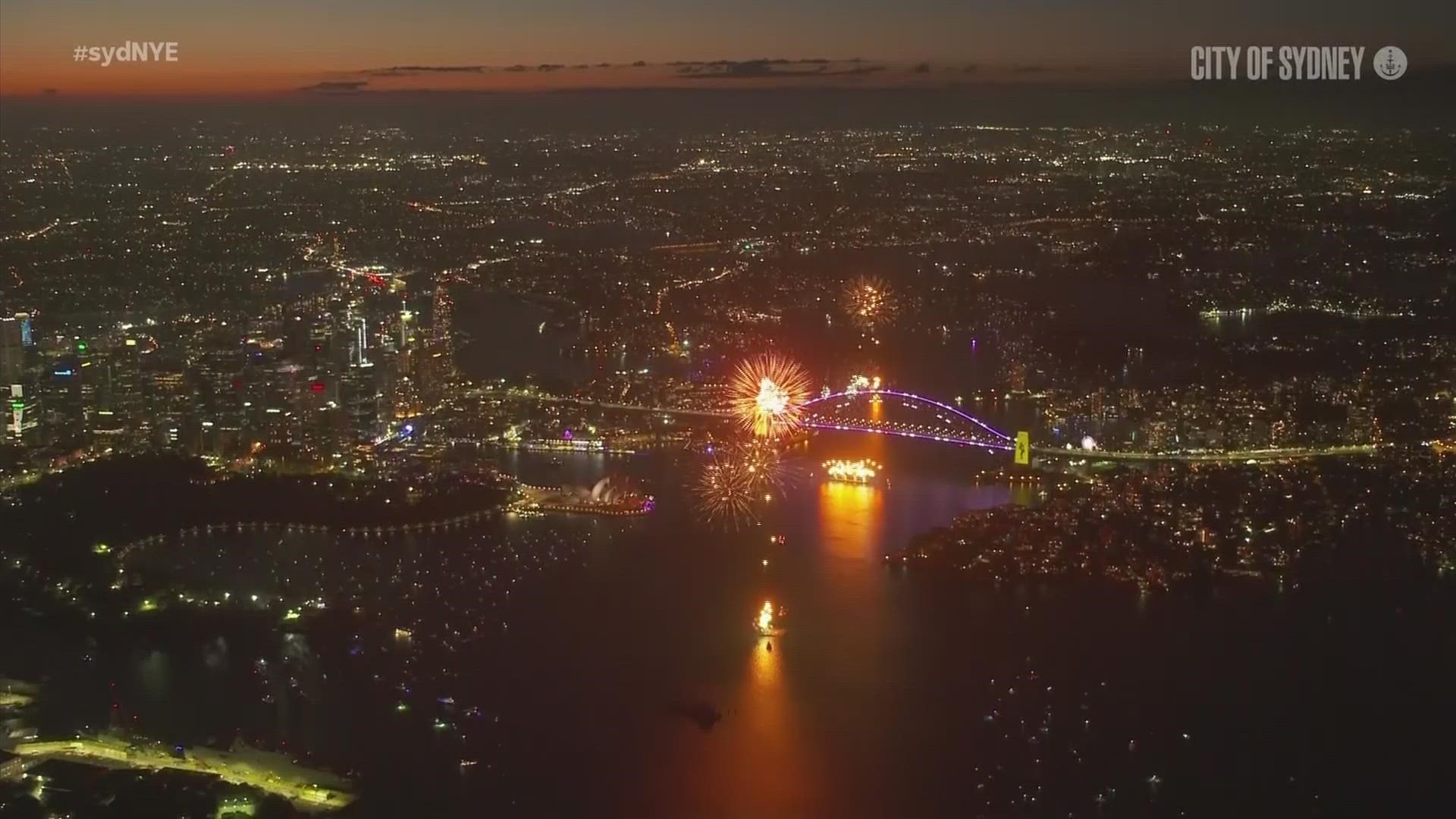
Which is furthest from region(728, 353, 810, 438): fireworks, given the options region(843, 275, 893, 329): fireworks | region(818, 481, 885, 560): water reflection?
region(818, 481, 885, 560): water reflection

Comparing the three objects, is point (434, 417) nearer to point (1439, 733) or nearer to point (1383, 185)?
point (1383, 185)

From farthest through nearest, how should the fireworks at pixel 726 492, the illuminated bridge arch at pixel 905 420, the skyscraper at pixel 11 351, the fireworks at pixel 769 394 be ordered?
the fireworks at pixel 769 394 < the illuminated bridge arch at pixel 905 420 < the skyscraper at pixel 11 351 < the fireworks at pixel 726 492

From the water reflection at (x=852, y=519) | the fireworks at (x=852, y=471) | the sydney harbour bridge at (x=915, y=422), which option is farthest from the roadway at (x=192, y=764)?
the sydney harbour bridge at (x=915, y=422)

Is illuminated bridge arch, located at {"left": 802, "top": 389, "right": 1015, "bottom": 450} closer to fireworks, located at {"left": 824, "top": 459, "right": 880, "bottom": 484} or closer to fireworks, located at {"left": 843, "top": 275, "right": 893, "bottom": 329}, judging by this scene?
fireworks, located at {"left": 824, "top": 459, "right": 880, "bottom": 484}

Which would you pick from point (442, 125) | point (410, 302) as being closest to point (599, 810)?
point (442, 125)

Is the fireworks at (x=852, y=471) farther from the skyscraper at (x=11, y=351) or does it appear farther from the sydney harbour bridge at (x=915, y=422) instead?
the skyscraper at (x=11, y=351)

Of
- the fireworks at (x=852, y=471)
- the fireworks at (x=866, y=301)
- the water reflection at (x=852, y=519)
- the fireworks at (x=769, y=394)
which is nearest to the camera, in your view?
the water reflection at (x=852, y=519)
